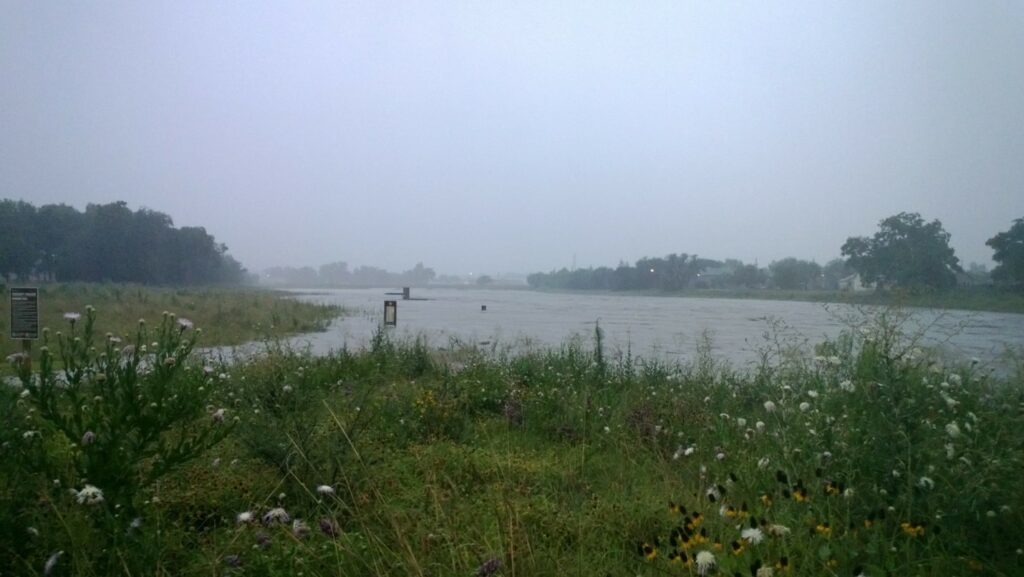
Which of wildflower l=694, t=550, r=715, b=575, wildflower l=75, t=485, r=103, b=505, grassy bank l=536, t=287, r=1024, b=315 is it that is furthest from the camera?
grassy bank l=536, t=287, r=1024, b=315

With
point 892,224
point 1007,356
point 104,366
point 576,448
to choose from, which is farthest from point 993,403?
point 104,366

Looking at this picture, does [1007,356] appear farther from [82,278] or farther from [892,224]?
[82,278]

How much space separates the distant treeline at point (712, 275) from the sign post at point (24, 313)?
975 centimetres

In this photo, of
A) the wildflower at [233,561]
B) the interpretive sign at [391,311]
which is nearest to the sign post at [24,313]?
the wildflower at [233,561]

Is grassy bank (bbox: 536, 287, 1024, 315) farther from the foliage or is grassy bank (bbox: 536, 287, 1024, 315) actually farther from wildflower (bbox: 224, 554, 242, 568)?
the foliage

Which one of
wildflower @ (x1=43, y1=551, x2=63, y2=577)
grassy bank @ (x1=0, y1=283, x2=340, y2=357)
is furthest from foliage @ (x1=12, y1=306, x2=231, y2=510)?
grassy bank @ (x1=0, y1=283, x2=340, y2=357)

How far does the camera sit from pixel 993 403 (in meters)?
4.89

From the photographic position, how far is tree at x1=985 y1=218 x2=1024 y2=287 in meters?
6.80

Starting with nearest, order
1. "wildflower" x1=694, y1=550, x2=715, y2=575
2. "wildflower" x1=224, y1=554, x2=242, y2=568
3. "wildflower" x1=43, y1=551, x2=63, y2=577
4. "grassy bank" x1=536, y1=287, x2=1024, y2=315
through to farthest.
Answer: "wildflower" x1=694, y1=550, x2=715, y2=575, "wildflower" x1=43, y1=551, x2=63, y2=577, "wildflower" x1=224, y1=554, x2=242, y2=568, "grassy bank" x1=536, y1=287, x2=1024, y2=315

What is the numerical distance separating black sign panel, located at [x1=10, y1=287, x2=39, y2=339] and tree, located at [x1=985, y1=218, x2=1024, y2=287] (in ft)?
30.9

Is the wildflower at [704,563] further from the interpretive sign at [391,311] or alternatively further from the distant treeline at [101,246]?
the distant treeline at [101,246]

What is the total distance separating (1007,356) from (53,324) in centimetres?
1072

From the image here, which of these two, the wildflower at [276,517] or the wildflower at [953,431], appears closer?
the wildflower at [276,517]

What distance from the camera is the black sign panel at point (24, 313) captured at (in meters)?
7.68
